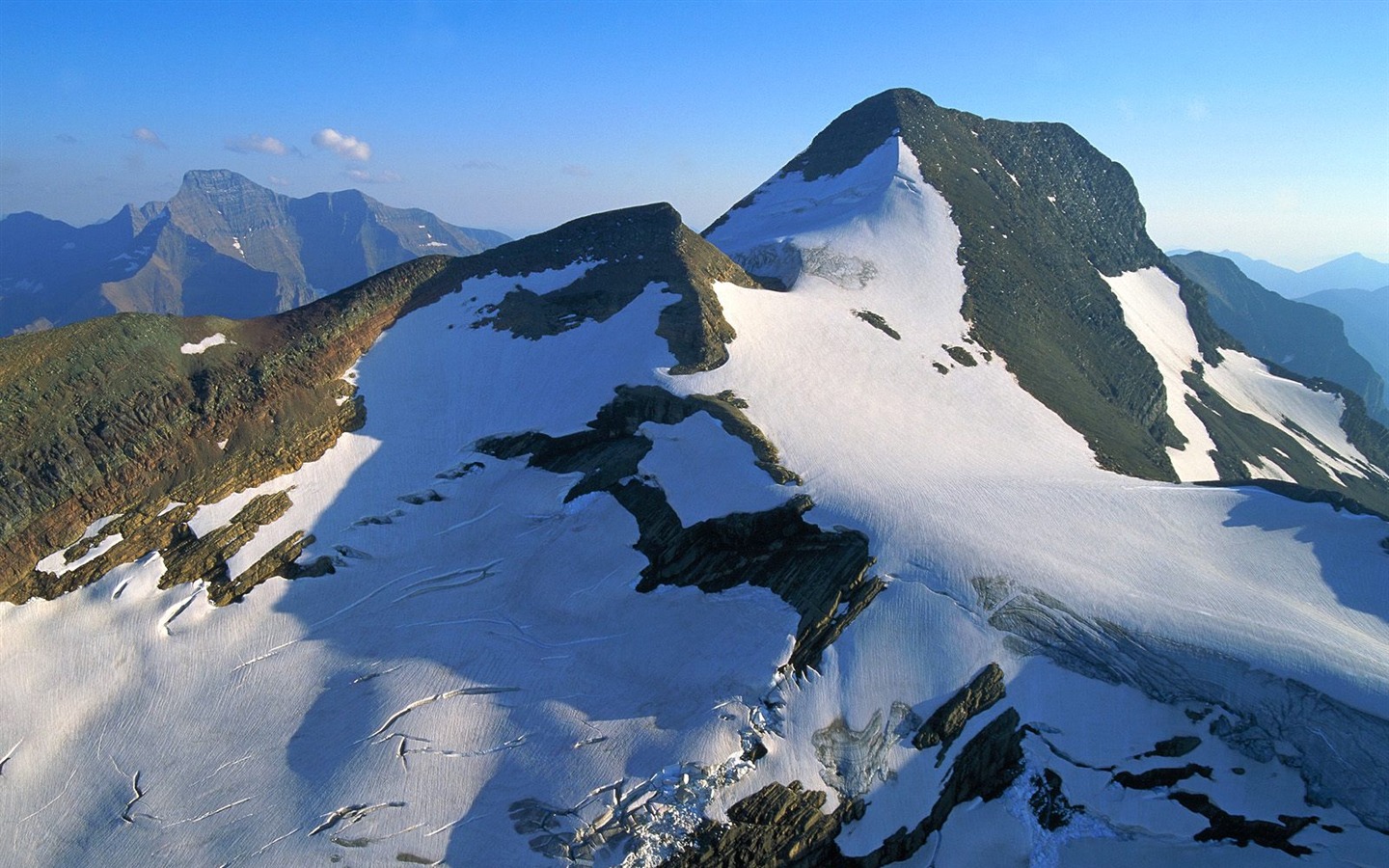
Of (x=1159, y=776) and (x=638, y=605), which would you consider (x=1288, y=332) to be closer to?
(x=1159, y=776)

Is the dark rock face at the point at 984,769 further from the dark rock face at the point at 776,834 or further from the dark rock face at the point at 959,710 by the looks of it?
the dark rock face at the point at 776,834

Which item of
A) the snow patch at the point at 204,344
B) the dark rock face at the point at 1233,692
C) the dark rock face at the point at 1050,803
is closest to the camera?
the dark rock face at the point at 1233,692

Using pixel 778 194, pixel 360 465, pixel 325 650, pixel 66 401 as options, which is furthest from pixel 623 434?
pixel 778 194

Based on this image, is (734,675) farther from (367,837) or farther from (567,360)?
(567,360)

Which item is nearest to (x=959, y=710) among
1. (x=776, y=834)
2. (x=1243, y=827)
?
(x=776, y=834)

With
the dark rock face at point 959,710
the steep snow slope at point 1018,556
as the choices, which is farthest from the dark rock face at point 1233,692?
the dark rock face at point 959,710

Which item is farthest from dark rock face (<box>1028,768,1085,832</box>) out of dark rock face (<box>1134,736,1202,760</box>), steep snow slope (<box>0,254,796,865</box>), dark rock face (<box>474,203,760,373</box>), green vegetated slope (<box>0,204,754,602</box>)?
green vegetated slope (<box>0,204,754,602</box>)
